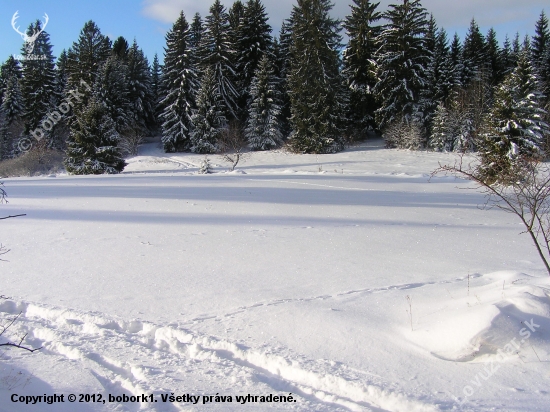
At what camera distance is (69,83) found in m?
38.8

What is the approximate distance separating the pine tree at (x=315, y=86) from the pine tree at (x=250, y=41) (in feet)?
20.9

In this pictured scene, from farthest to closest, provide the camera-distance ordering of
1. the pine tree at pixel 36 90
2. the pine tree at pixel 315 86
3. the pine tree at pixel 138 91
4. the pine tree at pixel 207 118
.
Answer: the pine tree at pixel 138 91 < the pine tree at pixel 36 90 < the pine tree at pixel 207 118 < the pine tree at pixel 315 86

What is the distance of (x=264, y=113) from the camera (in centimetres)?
Answer: 3559

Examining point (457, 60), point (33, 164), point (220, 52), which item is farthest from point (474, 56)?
point (33, 164)

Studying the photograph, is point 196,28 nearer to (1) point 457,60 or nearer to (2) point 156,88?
(2) point 156,88

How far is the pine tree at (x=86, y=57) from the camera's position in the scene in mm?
38000

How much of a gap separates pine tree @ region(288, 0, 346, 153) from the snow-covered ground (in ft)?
78.3

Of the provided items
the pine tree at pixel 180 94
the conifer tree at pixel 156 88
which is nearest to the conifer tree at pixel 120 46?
the conifer tree at pixel 156 88

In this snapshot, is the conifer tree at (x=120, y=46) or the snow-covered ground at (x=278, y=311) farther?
the conifer tree at (x=120, y=46)

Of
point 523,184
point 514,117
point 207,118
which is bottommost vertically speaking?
point 523,184

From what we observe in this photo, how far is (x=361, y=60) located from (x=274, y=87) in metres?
8.17

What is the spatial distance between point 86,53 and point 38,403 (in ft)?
140

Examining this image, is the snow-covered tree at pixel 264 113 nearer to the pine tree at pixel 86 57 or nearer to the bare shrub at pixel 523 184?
the pine tree at pixel 86 57

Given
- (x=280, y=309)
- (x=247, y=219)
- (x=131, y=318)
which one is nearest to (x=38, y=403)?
(x=131, y=318)
